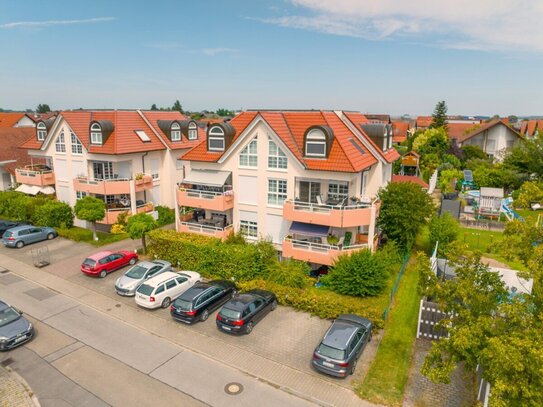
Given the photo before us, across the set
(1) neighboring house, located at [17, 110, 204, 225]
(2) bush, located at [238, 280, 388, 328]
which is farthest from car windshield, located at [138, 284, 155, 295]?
(1) neighboring house, located at [17, 110, 204, 225]

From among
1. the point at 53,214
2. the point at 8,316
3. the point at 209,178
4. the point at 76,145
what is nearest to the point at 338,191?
the point at 209,178

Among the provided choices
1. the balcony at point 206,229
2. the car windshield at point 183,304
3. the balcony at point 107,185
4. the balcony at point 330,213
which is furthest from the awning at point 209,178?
the car windshield at point 183,304

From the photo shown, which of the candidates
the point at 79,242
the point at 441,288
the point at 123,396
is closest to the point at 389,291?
the point at 441,288

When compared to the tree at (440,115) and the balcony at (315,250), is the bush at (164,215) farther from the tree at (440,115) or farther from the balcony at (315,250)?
the tree at (440,115)

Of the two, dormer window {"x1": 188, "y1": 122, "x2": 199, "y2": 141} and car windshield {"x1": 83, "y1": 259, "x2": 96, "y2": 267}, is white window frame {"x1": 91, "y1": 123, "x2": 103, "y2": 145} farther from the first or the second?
car windshield {"x1": 83, "y1": 259, "x2": 96, "y2": 267}

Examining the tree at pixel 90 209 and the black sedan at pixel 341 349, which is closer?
the black sedan at pixel 341 349

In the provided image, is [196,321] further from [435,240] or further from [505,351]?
[435,240]
